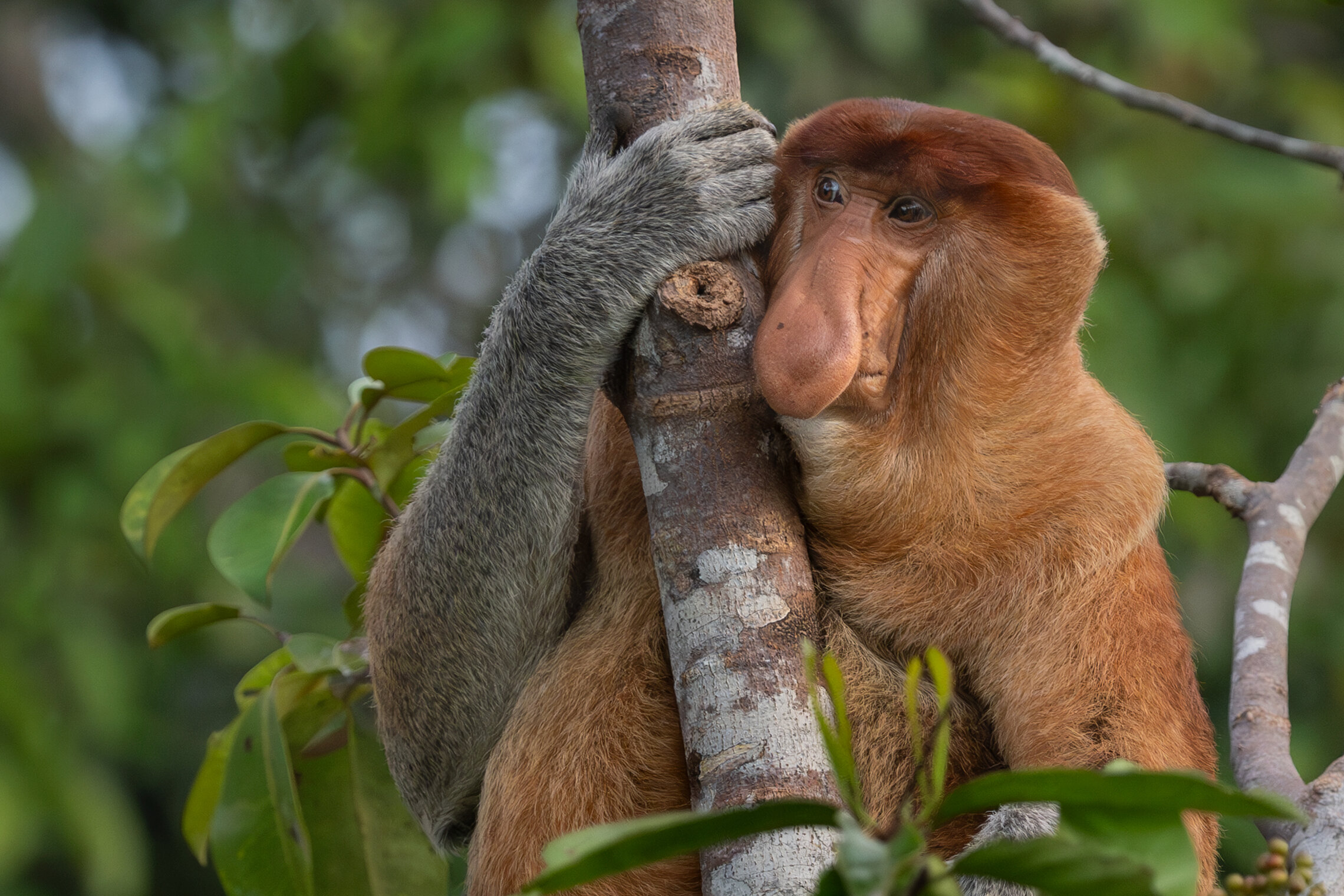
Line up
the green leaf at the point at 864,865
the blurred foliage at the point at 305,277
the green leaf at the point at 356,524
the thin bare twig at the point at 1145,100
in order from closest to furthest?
the green leaf at the point at 864,865
the thin bare twig at the point at 1145,100
the green leaf at the point at 356,524
the blurred foliage at the point at 305,277

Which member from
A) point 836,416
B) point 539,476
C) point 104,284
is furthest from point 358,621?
point 104,284

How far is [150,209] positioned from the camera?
6516 millimetres

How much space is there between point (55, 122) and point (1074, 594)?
25.0ft

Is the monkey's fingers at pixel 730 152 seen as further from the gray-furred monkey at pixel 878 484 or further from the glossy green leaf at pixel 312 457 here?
the glossy green leaf at pixel 312 457

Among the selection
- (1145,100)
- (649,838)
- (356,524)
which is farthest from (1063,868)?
(356,524)

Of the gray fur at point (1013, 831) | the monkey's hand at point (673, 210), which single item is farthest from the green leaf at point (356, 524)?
the gray fur at point (1013, 831)

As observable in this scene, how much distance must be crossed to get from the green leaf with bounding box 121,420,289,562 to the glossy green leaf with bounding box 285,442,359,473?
57mm

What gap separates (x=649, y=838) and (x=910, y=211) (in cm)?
132

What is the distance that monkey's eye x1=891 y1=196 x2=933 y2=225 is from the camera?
2.08 meters

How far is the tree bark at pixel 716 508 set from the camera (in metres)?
1.62

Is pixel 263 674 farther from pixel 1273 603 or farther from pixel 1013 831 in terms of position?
pixel 1273 603

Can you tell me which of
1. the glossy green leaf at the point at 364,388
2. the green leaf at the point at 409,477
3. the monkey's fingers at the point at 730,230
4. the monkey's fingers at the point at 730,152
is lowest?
the green leaf at the point at 409,477

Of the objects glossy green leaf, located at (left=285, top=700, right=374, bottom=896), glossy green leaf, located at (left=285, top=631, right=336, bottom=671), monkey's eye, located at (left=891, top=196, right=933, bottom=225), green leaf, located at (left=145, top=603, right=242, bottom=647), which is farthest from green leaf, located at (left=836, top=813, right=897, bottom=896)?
green leaf, located at (left=145, top=603, right=242, bottom=647)

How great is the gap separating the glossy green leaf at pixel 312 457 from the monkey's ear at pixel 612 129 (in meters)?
0.96
